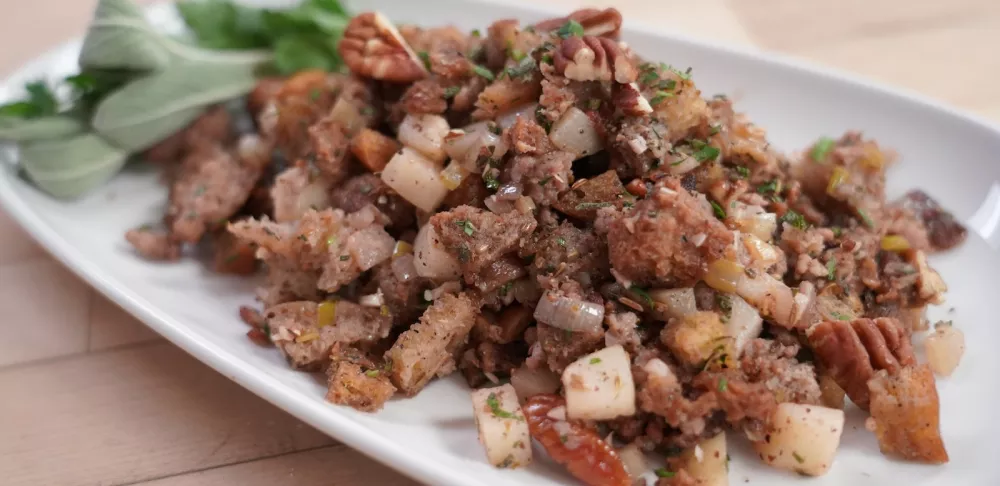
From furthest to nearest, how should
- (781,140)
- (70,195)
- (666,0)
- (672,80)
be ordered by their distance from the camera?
(666,0)
(781,140)
(70,195)
(672,80)

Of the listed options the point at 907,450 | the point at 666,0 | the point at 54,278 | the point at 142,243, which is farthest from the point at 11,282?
the point at 666,0

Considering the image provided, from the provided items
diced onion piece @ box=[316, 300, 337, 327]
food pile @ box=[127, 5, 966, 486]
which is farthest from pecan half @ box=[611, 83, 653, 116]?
diced onion piece @ box=[316, 300, 337, 327]

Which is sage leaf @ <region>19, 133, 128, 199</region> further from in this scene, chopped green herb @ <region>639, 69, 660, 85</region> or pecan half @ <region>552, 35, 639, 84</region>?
chopped green herb @ <region>639, 69, 660, 85</region>

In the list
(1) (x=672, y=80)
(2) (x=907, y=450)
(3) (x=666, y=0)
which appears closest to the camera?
(2) (x=907, y=450)

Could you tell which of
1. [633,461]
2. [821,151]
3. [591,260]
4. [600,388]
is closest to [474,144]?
[591,260]

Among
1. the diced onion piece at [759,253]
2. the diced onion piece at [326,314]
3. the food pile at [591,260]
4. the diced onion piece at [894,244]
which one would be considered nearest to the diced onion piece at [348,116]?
the food pile at [591,260]

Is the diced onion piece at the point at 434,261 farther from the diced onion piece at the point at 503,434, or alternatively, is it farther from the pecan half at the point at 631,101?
the pecan half at the point at 631,101

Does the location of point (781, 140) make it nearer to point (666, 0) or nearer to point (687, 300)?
point (687, 300)

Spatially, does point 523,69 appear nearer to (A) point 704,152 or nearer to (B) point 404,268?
(A) point 704,152
